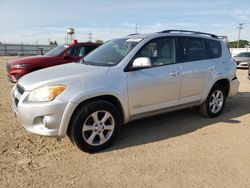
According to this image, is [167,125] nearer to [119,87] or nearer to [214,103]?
[214,103]

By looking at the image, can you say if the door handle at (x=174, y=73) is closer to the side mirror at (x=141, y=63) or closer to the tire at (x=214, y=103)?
the side mirror at (x=141, y=63)

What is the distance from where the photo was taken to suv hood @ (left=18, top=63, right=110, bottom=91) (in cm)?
388

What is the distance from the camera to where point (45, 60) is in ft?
28.4

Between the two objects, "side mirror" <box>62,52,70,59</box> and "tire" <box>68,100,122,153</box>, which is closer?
"tire" <box>68,100,122,153</box>

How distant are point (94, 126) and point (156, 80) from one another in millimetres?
1296

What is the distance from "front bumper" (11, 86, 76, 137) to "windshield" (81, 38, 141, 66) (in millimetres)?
1191

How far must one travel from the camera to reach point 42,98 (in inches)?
148

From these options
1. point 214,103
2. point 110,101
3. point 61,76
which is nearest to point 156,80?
point 110,101

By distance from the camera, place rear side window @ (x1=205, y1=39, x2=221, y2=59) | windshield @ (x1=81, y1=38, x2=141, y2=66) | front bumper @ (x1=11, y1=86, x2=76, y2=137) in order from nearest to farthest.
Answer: front bumper @ (x1=11, y1=86, x2=76, y2=137), windshield @ (x1=81, y1=38, x2=141, y2=66), rear side window @ (x1=205, y1=39, x2=221, y2=59)

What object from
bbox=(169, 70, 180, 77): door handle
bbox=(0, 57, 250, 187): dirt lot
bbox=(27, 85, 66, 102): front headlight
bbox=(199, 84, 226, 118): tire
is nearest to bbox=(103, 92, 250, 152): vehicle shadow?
bbox=(0, 57, 250, 187): dirt lot

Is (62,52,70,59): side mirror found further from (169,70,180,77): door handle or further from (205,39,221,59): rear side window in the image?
(169,70,180,77): door handle

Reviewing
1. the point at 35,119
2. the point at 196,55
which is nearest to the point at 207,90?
the point at 196,55

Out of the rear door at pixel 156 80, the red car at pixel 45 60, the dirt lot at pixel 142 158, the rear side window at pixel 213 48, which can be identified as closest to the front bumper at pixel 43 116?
the dirt lot at pixel 142 158

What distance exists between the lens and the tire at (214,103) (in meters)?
5.78
